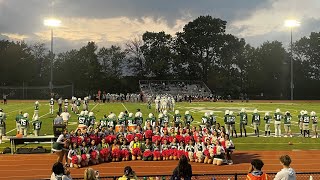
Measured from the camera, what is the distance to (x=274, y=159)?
53.0ft

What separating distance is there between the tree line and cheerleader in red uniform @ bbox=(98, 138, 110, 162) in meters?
62.9

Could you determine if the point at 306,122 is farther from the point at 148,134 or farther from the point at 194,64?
the point at 194,64

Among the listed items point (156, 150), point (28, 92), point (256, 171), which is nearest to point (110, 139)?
point (156, 150)

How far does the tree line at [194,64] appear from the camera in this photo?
7981 cm

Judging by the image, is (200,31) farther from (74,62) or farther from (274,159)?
(274,159)

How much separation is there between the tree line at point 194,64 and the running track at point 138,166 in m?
62.6

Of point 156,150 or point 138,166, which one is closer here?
point 138,166

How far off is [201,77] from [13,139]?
6865cm

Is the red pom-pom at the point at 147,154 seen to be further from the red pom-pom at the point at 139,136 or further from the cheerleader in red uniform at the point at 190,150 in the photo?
the cheerleader in red uniform at the point at 190,150

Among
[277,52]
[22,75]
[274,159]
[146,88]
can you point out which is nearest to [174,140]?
[274,159]

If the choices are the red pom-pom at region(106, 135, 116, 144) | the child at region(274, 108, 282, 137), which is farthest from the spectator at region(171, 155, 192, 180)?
the child at region(274, 108, 282, 137)

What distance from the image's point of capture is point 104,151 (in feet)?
50.9

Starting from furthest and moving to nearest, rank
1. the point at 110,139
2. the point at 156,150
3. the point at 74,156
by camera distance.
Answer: the point at 110,139
the point at 156,150
the point at 74,156

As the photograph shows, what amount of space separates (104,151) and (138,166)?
5.42 feet
